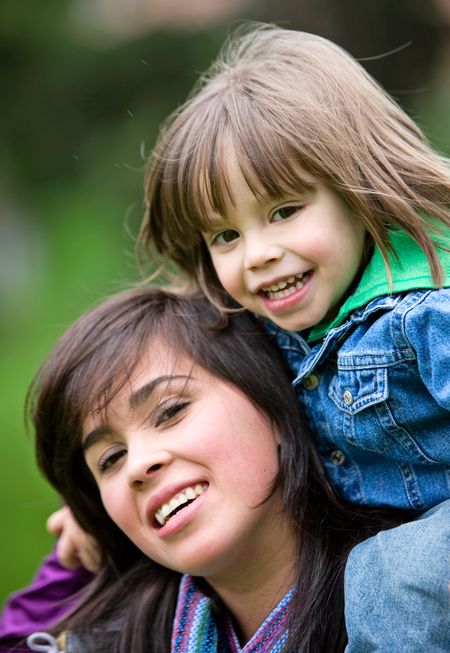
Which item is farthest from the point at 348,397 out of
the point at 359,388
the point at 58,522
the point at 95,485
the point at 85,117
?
the point at 85,117

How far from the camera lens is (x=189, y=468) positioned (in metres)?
2.23

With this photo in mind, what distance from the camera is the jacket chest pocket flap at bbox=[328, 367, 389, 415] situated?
2051 mm

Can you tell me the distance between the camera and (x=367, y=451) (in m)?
2.23

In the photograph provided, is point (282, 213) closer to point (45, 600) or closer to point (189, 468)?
point (189, 468)

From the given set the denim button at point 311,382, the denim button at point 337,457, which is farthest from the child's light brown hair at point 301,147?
the denim button at point 337,457

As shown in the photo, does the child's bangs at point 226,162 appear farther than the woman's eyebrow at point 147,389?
No

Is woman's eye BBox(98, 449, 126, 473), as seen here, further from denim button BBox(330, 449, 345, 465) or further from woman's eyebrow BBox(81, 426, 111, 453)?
denim button BBox(330, 449, 345, 465)

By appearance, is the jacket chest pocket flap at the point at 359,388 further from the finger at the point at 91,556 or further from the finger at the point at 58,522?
the finger at the point at 58,522

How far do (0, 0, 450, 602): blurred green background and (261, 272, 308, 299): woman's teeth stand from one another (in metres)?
3.12

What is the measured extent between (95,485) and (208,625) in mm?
497

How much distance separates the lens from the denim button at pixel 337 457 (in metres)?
2.34

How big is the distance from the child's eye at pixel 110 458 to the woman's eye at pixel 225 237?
549 mm

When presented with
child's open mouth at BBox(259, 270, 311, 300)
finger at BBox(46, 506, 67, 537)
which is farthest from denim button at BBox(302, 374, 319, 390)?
finger at BBox(46, 506, 67, 537)

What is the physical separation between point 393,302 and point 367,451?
38 centimetres
